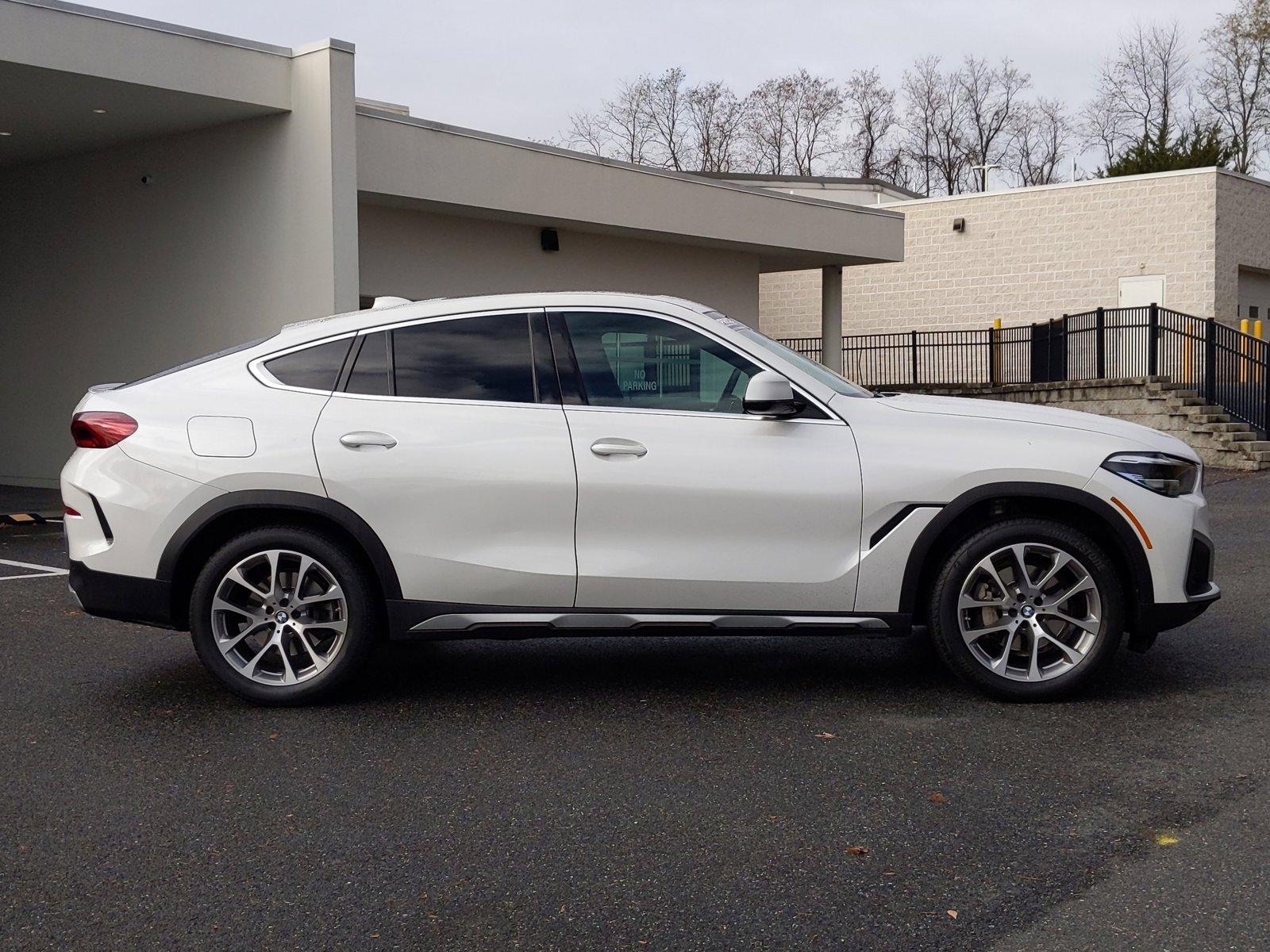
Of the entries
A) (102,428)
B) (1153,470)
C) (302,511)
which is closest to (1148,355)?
(1153,470)

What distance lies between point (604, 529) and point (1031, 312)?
1145 inches

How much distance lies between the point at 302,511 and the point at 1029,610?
3.07 m

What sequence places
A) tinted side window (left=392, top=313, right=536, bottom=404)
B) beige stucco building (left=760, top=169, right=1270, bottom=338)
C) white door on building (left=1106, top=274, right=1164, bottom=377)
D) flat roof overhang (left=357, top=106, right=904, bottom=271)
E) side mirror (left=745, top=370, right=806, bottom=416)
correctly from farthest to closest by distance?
beige stucco building (left=760, top=169, right=1270, bottom=338)
white door on building (left=1106, top=274, right=1164, bottom=377)
flat roof overhang (left=357, top=106, right=904, bottom=271)
tinted side window (left=392, top=313, right=536, bottom=404)
side mirror (left=745, top=370, right=806, bottom=416)

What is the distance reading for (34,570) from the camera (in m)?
10.3

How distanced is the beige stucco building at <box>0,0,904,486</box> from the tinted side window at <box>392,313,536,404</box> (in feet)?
28.2

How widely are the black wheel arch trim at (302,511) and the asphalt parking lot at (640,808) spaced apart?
0.62 metres

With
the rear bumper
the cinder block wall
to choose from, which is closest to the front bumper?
the rear bumper

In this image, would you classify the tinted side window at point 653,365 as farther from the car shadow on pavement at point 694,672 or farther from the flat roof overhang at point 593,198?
the flat roof overhang at point 593,198

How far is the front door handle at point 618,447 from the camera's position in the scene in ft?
18.6

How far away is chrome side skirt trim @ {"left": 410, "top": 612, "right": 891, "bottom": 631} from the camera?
18.6 feet

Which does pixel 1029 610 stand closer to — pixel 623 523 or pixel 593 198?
pixel 623 523

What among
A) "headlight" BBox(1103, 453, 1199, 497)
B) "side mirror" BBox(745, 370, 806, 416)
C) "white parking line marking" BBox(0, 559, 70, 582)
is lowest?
"white parking line marking" BBox(0, 559, 70, 582)

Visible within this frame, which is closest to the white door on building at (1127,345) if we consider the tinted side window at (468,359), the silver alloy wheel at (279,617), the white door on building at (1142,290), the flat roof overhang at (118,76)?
the white door on building at (1142,290)

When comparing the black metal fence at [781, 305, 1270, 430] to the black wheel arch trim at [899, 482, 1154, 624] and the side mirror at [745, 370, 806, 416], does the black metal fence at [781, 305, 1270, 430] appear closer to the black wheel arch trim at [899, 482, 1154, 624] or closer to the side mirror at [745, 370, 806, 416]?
the black wheel arch trim at [899, 482, 1154, 624]
